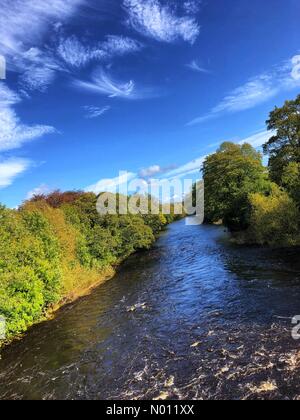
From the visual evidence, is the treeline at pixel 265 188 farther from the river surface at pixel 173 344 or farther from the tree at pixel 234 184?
the river surface at pixel 173 344

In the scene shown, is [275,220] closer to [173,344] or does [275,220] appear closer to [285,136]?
[285,136]

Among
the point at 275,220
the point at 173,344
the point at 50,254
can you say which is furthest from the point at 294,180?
the point at 50,254

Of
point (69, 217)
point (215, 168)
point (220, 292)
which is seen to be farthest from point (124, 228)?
point (220, 292)

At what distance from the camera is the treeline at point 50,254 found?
17656 millimetres

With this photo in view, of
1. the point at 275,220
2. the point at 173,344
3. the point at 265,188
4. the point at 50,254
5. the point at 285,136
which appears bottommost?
the point at 173,344

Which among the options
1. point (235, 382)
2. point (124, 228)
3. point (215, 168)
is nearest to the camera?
point (235, 382)

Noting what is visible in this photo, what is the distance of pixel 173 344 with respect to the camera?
14.0 m

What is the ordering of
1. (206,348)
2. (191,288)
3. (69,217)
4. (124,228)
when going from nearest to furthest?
(206,348) → (191,288) → (69,217) → (124,228)

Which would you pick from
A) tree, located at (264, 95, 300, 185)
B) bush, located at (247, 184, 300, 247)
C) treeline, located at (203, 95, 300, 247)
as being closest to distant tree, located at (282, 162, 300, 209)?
treeline, located at (203, 95, 300, 247)

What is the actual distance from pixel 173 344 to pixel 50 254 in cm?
1164

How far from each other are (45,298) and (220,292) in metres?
10.5

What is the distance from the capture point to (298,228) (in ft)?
95.6

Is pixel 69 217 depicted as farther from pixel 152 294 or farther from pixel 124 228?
pixel 152 294

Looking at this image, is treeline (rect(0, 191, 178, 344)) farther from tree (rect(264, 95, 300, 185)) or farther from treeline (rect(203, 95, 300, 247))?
tree (rect(264, 95, 300, 185))
